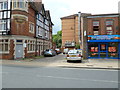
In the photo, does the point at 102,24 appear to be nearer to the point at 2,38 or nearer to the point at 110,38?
the point at 110,38

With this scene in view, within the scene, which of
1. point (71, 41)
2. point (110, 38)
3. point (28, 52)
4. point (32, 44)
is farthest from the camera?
point (71, 41)

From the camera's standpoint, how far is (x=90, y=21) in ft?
58.9

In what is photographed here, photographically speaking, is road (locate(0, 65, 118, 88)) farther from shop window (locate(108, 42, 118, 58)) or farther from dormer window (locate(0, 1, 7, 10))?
dormer window (locate(0, 1, 7, 10))

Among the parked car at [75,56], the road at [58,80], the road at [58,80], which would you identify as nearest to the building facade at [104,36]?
the parked car at [75,56]

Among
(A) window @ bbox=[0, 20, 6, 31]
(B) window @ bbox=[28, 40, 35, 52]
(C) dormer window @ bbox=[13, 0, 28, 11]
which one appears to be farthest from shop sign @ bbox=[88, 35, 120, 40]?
(A) window @ bbox=[0, 20, 6, 31]

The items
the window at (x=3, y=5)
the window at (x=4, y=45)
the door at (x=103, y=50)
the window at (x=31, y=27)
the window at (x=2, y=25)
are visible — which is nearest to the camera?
the door at (x=103, y=50)

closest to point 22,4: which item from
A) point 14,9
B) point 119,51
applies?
point 14,9

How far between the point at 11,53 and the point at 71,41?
27.3 meters

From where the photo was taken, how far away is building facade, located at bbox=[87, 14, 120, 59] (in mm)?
16969

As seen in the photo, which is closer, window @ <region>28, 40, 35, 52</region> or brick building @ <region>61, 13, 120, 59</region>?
brick building @ <region>61, 13, 120, 59</region>

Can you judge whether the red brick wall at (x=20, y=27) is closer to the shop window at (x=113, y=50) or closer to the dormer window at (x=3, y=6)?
the dormer window at (x=3, y=6)

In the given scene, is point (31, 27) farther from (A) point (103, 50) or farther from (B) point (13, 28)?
(A) point (103, 50)

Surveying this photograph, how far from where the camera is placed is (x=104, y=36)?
1691cm

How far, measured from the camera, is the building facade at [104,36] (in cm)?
1697
